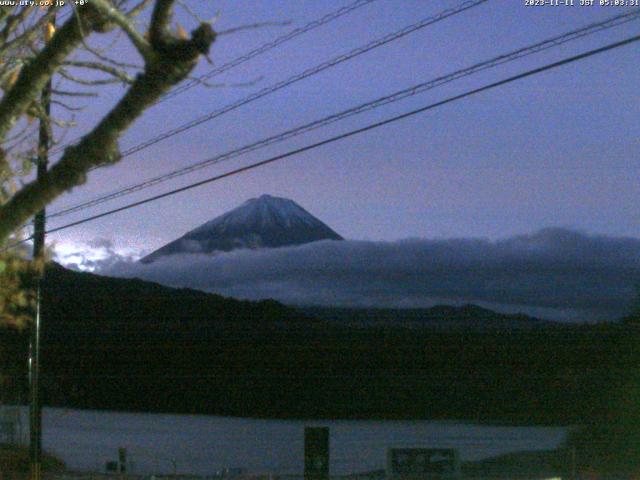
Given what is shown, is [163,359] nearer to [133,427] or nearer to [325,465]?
[133,427]

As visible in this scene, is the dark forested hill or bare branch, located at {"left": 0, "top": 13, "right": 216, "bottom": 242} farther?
the dark forested hill

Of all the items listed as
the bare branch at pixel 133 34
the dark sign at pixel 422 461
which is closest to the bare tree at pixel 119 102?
the bare branch at pixel 133 34

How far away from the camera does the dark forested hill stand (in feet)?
59.5

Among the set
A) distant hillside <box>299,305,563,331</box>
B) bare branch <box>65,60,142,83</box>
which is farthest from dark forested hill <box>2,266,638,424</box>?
bare branch <box>65,60,142,83</box>

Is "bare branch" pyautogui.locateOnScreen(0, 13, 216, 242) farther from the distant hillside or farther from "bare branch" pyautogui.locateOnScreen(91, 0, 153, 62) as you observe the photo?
the distant hillside

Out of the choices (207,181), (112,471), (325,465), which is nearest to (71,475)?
(112,471)

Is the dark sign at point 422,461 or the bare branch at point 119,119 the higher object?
the bare branch at point 119,119

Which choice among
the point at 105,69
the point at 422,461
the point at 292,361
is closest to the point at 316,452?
the point at 422,461

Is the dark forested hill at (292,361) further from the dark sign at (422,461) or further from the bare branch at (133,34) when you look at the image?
the bare branch at (133,34)

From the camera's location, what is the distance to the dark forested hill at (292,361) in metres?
18.1

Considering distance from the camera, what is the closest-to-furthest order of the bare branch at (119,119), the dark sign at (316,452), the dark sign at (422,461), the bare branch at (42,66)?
the bare branch at (119,119) < the bare branch at (42,66) < the dark sign at (422,461) < the dark sign at (316,452)

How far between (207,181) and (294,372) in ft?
24.1

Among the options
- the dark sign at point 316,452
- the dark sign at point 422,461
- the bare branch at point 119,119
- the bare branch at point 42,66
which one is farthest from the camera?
the dark sign at point 316,452

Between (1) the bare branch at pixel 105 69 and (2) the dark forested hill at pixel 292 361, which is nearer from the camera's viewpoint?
(1) the bare branch at pixel 105 69
